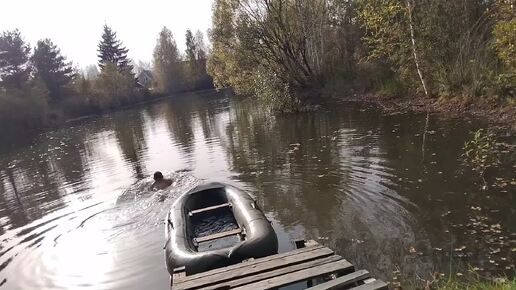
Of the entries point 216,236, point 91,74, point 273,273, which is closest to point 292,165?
point 216,236

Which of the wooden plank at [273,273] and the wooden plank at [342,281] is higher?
the wooden plank at [342,281]

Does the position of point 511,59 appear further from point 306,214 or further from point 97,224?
point 97,224

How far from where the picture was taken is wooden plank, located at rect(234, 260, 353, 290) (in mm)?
4914

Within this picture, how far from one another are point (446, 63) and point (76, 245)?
15.0 m

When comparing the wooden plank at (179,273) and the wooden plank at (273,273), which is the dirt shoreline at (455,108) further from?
the wooden plank at (179,273)

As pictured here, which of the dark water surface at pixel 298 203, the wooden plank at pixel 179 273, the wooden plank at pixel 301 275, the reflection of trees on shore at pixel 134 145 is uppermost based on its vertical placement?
the wooden plank at pixel 301 275

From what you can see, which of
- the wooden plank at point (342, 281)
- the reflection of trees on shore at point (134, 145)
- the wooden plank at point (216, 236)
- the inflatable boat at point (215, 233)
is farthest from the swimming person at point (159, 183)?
the wooden plank at point (342, 281)

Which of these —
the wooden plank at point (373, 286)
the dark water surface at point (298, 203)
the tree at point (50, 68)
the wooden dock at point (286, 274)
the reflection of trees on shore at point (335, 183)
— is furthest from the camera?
the tree at point (50, 68)

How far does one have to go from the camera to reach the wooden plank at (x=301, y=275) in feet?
16.1

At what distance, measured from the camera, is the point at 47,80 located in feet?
175

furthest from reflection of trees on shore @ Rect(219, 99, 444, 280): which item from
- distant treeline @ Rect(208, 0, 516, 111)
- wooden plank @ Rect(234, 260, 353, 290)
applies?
distant treeline @ Rect(208, 0, 516, 111)

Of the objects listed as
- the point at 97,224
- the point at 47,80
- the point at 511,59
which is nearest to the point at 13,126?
the point at 47,80

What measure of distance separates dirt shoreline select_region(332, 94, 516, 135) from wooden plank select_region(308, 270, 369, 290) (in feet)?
29.4

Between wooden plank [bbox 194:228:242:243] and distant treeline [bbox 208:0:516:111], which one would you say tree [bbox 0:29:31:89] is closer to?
distant treeline [bbox 208:0:516:111]
